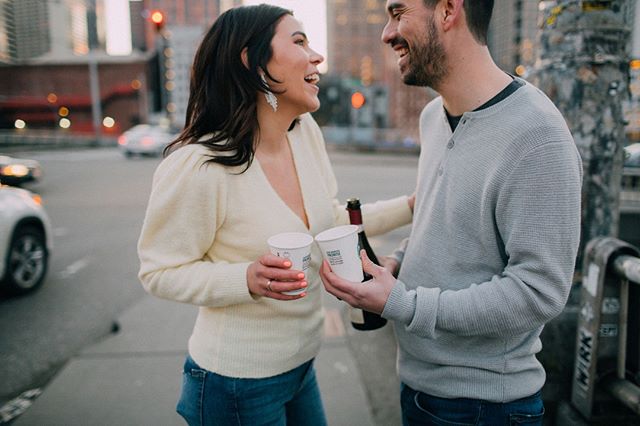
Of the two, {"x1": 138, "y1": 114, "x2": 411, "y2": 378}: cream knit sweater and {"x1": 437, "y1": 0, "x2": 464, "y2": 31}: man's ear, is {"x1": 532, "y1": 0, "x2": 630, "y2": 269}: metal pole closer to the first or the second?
{"x1": 437, "y1": 0, "x2": 464, "y2": 31}: man's ear

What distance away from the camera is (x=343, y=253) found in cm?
150

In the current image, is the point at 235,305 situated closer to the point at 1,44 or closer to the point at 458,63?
the point at 458,63

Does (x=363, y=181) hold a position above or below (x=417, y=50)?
below

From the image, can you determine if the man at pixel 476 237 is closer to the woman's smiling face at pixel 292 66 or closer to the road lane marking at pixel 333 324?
the woman's smiling face at pixel 292 66

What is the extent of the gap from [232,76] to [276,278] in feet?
2.72

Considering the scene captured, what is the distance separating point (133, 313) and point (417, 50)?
14.1ft

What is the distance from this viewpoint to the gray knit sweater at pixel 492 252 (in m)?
1.35

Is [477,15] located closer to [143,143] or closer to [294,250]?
[294,250]

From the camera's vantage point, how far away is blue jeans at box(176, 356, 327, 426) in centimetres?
172

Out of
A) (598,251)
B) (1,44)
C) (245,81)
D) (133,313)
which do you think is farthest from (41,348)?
(1,44)

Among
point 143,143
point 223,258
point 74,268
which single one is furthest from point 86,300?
point 143,143

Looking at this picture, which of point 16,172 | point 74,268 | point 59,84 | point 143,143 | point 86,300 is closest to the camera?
point 86,300

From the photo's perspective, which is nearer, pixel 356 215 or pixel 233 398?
pixel 233 398

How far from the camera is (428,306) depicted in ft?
4.68
